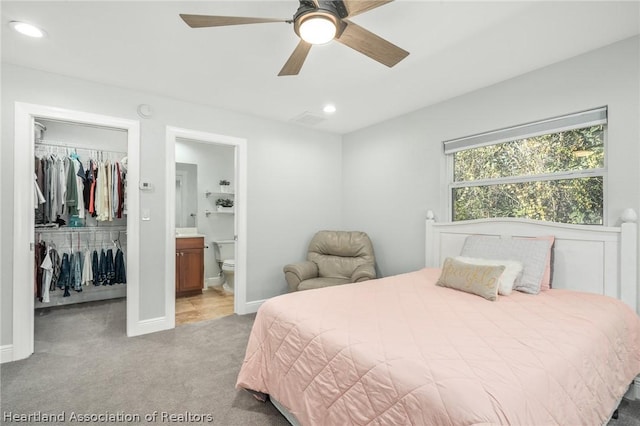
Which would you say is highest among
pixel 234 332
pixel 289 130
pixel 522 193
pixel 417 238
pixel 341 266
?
pixel 289 130

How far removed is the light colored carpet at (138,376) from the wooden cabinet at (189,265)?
1110 mm

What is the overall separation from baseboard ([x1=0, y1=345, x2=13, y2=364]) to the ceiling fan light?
11.0ft

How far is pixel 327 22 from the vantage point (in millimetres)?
1510

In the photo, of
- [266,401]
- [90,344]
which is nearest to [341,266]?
[266,401]

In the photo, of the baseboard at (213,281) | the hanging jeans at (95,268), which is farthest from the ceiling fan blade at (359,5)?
the baseboard at (213,281)

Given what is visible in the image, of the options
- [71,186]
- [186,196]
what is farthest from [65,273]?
[186,196]

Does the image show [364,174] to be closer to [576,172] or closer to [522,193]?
[522,193]

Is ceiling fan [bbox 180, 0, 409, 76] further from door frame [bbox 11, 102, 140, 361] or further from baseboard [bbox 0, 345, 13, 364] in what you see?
baseboard [bbox 0, 345, 13, 364]

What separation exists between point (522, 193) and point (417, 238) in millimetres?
1157

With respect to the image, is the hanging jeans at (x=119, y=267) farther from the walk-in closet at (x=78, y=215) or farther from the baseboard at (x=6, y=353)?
the baseboard at (x=6, y=353)

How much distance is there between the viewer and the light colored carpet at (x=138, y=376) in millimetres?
1910

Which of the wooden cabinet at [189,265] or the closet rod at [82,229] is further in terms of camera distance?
the wooden cabinet at [189,265]

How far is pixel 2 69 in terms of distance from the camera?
8.24ft

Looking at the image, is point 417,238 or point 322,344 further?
point 417,238
